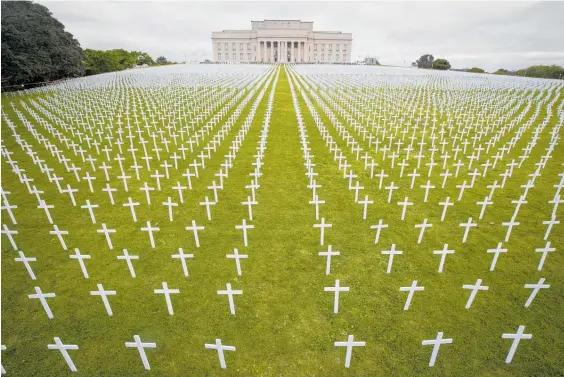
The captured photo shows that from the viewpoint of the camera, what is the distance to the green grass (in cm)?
421

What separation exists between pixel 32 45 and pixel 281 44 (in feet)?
296

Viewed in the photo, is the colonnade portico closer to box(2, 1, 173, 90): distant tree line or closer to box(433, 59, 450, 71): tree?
box(433, 59, 450, 71): tree

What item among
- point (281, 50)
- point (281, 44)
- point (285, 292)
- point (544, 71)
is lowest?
point (285, 292)

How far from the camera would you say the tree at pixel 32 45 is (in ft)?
105

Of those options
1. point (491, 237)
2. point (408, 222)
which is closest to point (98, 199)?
point (408, 222)

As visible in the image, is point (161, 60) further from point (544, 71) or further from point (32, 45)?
point (544, 71)

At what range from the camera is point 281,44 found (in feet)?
369

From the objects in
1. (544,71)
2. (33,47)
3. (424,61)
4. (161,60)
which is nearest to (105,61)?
(33,47)

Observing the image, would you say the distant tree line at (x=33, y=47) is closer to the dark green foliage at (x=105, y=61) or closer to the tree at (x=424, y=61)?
the dark green foliage at (x=105, y=61)

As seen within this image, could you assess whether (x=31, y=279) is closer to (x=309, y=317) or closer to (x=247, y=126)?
(x=309, y=317)

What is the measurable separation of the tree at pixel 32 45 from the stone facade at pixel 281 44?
7996cm

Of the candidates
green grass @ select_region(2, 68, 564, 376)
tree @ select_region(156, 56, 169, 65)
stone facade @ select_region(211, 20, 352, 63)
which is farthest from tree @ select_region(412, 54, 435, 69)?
green grass @ select_region(2, 68, 564, 376)

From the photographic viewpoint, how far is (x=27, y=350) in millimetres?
4352

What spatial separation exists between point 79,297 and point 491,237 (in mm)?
8130
